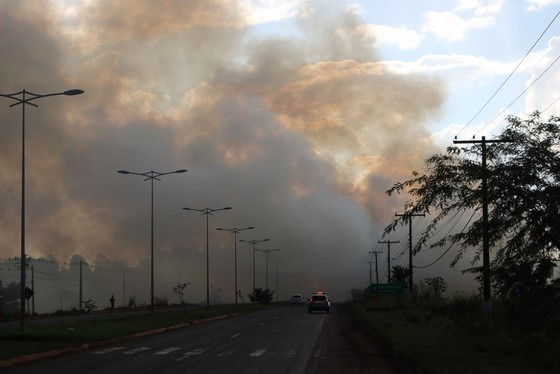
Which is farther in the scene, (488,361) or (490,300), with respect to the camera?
(490,300)

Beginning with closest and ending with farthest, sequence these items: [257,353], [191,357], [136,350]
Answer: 1. [191,357]
2. [257,353]
3. [136,350]

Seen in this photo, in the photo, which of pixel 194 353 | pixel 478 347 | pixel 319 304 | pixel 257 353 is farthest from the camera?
pixel 319 304

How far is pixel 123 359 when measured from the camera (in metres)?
20.8

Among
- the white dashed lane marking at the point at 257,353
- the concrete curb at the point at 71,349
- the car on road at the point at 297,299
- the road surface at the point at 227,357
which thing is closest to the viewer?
the road surface at the point at 227,357

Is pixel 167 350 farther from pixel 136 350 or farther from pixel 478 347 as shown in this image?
pixel 478 347

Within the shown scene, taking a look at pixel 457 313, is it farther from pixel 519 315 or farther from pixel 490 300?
pixel 519 315

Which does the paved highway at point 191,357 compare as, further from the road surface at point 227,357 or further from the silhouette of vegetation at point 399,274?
the silhouette of vegetation at point 399,274

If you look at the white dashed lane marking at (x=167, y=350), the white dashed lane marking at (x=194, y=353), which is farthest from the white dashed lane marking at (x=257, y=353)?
the white dashed lane marking at (x=167, y=350)

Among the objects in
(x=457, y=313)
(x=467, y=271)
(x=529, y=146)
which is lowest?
(x=457, y=313)

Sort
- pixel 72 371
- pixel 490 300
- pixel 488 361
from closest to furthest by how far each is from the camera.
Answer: pixel 72 371 → pixel 488 361 → pixel 490 300

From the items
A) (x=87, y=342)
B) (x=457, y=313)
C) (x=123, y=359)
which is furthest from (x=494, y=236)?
(x=457, y=313)

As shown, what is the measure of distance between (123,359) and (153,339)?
988 cm

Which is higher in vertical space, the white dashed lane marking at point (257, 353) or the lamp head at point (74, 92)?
the lamp head at point (74, 92)

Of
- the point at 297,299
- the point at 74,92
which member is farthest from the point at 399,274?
the point at 74,92
